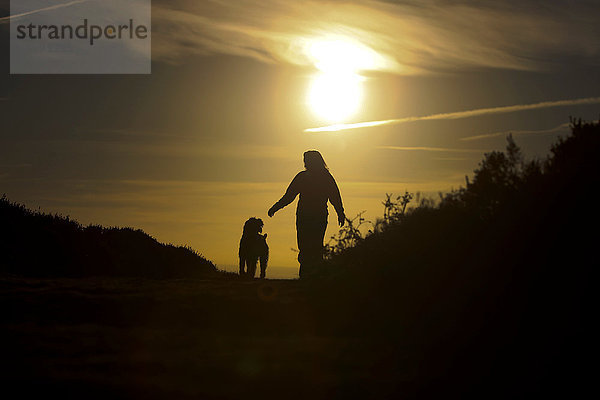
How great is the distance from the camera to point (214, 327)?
7.59 meters

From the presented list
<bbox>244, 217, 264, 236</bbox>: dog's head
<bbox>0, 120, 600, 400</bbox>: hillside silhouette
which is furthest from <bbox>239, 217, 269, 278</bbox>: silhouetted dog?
<bbox>0, 120, 600, 400</bbox>: hillside silhouette

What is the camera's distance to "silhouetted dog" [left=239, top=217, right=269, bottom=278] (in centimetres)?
1944

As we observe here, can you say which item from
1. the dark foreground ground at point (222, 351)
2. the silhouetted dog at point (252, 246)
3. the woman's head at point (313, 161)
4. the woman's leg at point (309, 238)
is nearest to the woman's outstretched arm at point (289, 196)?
the woman's head at point (313, 161)

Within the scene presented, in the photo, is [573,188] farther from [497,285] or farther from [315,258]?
[315,258]

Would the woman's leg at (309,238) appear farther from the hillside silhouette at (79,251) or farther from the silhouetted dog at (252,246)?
the hillside silhouette at (79,251)

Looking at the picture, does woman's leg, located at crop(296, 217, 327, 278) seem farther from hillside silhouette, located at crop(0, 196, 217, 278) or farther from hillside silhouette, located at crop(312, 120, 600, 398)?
hillside silhouette, located at crop(0, 196, 217, 278)

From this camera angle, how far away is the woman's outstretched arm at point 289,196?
13.6 metres

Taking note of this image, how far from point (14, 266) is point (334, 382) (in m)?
13.9

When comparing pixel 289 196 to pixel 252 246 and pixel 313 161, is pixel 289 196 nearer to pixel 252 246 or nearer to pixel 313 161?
pixel 313 161

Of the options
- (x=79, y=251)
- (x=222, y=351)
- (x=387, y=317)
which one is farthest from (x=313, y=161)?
(x=79, y=251)

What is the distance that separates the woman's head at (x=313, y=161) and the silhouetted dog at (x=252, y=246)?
6.36 meters

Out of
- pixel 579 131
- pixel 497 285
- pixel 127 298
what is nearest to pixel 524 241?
pixel 497 285

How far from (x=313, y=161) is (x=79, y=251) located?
10.2 meters

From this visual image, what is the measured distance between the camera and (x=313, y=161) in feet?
44.2
